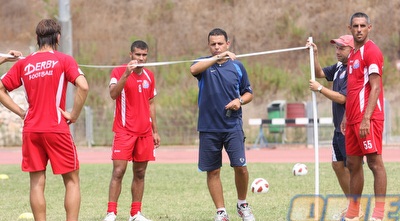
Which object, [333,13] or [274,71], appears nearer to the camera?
[274,71]

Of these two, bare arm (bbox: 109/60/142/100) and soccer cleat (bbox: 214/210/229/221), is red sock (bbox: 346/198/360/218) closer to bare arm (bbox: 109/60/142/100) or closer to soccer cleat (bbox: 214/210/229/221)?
soccer cleat (bbox: 214/210/229/221)

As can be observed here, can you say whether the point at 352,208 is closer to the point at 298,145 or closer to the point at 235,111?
the point at 235,111

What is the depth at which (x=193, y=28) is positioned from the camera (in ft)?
141

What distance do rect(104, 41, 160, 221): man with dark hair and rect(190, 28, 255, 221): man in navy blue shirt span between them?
0.74 m

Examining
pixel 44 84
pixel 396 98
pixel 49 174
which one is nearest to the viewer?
pixel 44 84

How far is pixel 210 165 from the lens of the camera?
991 cm

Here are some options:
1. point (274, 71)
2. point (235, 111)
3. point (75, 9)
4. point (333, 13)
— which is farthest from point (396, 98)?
point (235, 111)

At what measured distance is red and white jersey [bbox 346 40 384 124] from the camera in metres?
8.86

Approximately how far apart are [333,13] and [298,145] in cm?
1608

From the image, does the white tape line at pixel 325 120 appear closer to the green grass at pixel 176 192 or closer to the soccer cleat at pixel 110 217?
the green grass at pixel 176 192

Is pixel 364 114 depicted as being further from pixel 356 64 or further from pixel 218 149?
pixel 218 149

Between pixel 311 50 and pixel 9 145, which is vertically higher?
pixel 311 50

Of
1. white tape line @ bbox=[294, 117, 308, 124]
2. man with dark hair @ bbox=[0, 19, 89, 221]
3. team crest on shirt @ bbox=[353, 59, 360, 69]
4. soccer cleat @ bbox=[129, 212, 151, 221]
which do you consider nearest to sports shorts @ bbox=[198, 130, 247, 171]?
soccer cleat @ bbox=[129, 212, 151, 221]

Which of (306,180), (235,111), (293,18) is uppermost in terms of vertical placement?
(293,18)
